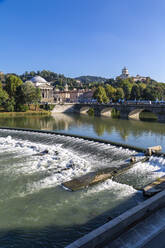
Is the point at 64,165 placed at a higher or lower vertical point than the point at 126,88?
lower

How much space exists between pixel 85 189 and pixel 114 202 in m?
2.28

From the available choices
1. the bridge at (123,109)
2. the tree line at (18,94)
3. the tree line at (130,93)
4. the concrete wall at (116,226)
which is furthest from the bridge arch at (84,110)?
the concrete wall at (116,226)

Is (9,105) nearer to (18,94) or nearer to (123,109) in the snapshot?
(18,94)

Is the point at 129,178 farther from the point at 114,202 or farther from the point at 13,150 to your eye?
the point at 13,150

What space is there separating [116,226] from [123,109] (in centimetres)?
6208

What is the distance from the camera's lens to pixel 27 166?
57.2 ft

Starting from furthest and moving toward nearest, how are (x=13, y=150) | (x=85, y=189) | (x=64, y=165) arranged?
(x=13, y=150) → (x=64, y=165) → (x=85, y=189)

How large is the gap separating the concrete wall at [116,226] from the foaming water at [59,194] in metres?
2.41

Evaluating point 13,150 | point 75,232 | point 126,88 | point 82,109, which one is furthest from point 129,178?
point 126,88

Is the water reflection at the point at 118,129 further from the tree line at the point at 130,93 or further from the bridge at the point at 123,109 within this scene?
the tree line at the point at 130,93

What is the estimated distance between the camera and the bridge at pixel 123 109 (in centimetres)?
5503

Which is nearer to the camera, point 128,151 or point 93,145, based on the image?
point 128,151

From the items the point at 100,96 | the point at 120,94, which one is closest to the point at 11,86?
the point at 100,96

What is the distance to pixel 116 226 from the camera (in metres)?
6.92
